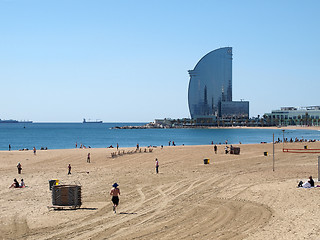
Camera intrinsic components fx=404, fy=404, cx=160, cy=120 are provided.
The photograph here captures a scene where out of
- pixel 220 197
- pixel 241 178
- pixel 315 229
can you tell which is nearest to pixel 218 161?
pixel 241 178

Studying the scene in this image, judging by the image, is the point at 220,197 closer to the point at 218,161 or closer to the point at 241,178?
the point at 241,178

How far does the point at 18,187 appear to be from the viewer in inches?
947

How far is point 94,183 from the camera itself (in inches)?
998

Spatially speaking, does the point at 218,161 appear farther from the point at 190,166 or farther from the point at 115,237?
the point at 115,237

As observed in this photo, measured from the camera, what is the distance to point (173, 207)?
17.2 metres

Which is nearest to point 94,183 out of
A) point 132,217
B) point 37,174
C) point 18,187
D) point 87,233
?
point 18,187

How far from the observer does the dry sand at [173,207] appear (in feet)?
44.2

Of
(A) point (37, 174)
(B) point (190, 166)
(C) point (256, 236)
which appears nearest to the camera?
(C) point (256, 236)

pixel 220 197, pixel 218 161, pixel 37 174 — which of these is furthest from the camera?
pixel 218 161

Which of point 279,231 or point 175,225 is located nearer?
point 279,231

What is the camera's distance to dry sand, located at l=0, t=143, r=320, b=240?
13477 mm

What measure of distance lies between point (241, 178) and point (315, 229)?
12.7m

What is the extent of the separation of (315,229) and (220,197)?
6.52 metres

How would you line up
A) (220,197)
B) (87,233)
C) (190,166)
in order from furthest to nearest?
(190,166)
(220,197)
(87,233)
